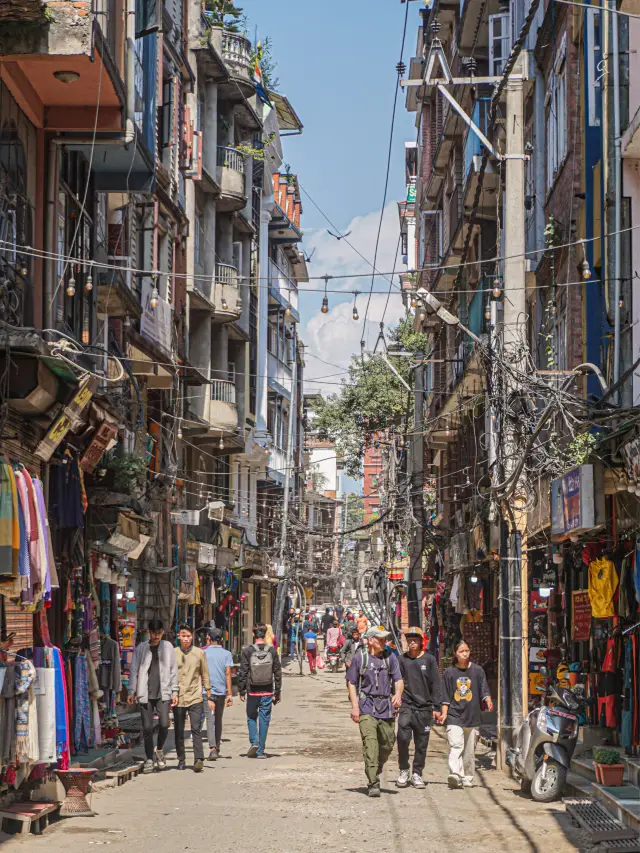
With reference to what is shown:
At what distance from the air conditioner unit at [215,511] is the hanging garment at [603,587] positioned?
68.5 feet

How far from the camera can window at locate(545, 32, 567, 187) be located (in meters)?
19.9

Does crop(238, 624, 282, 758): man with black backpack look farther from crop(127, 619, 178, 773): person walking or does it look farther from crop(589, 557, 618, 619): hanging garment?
crop(589, 557, 618, 619): hanging garment

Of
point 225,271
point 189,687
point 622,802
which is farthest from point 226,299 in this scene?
point 622,802

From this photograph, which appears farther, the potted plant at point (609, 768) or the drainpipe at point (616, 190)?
the drainpipe at point (616, 190)

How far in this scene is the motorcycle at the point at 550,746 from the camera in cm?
1396

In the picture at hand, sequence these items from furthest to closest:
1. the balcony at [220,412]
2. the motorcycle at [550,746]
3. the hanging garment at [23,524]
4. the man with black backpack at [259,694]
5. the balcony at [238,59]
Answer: the balcony at [238,59] → the balcony at [220,412] → the man with black backpack at [259,694] → the motorcycle at [550,746] → the hanging garment at [23,524]

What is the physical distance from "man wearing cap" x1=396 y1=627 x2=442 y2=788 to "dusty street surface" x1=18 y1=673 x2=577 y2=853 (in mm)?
328

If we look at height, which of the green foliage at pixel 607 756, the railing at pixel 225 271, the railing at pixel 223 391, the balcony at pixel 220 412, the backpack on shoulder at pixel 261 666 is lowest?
the green foliage at pixel 607 756

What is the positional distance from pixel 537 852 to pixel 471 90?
2473 cm

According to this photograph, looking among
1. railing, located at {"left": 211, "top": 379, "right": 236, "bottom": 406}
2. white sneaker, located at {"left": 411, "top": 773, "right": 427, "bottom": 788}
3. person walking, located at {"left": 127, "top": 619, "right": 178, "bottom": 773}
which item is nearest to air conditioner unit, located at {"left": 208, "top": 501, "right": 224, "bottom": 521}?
railing, located at {"left": 211, "top": 379, "right": 236, "bottom": 406}

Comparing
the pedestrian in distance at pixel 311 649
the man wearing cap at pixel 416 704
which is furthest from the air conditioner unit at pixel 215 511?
the man wearing cap at pixel 416 704

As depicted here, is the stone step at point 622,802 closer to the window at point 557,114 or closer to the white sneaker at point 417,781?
the white sneaker at point 417,781

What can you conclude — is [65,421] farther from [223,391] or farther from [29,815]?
[223,391]

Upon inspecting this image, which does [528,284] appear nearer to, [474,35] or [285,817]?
[474,35]
